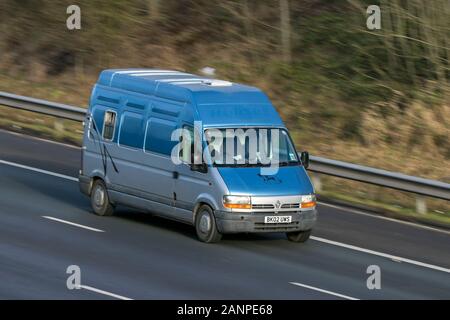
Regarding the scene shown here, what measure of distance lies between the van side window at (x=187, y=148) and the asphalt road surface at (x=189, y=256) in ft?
3.95

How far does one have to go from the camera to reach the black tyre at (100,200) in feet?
64.6

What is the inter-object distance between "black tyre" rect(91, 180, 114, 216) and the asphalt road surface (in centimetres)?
17

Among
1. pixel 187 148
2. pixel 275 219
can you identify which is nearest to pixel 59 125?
pixel 187 148

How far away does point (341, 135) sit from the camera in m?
28.1

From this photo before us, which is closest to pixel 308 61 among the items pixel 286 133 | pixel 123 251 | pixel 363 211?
pixel 363 211

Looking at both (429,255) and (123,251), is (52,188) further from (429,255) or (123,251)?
(429,255)

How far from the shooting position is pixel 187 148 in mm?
18234

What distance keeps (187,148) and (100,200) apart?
226 centimetres
